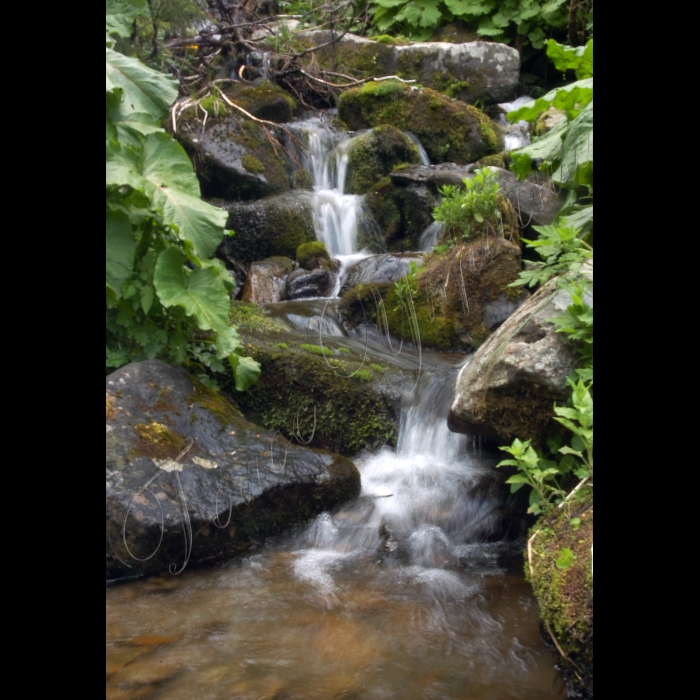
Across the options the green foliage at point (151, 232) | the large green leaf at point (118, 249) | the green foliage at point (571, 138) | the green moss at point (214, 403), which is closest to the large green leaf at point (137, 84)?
the green foliage at point (151, 232)

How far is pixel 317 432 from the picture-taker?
14.8 feet

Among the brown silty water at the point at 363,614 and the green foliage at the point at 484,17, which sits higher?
the green foliage at the point at 484,17

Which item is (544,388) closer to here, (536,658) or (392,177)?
(536,658)

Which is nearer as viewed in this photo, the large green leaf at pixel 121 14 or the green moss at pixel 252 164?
the large green leaf at pixel 121 14

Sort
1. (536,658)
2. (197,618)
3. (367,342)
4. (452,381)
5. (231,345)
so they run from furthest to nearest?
(367,342), (452,381), (231,345), (197,618), (536,658)

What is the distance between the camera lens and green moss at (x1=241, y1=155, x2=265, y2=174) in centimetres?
838

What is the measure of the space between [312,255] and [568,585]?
18.8ft

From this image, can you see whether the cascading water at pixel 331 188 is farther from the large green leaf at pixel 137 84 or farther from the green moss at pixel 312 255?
the large green leaf at pixel 137 84

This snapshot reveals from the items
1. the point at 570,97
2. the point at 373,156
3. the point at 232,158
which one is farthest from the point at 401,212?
the point at 570,97

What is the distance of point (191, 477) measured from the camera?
11.1 ft

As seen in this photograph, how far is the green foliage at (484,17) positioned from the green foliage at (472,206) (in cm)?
738

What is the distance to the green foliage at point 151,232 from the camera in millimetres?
3467
